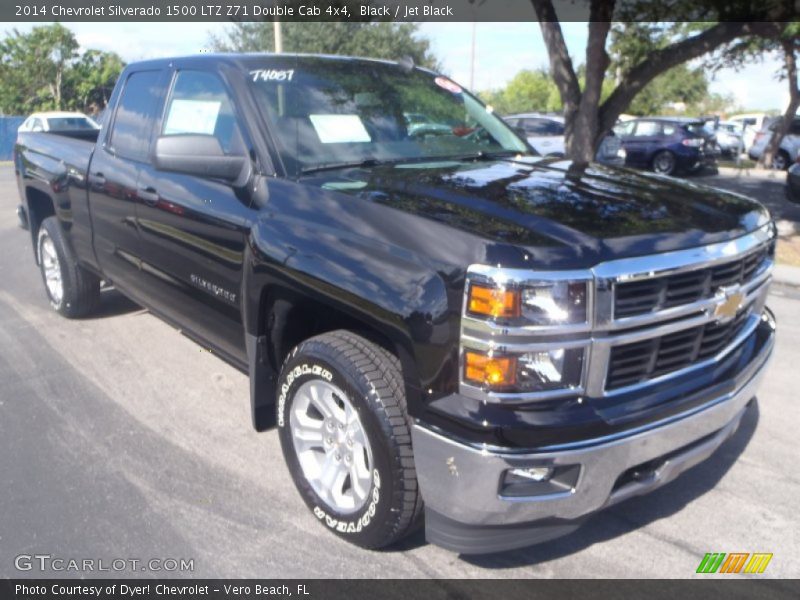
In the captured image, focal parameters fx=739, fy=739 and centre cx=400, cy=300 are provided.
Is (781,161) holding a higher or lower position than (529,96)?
lower

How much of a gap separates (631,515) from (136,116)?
366 centimetres

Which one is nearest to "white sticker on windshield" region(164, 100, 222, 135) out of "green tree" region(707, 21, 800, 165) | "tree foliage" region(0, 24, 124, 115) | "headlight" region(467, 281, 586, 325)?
"headlight" region(467, 281, 586, 325)

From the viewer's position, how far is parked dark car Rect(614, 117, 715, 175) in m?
19.0

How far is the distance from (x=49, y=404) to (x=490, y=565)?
2936 mm

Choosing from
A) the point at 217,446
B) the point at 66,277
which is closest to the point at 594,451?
the point at 217,446

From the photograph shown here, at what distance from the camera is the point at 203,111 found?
392cm

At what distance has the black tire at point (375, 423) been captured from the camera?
266cm

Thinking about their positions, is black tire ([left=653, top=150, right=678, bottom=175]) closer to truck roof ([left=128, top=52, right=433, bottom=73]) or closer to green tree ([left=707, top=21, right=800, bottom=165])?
green tree ([left=707, top=21, right=800, bottom=165])

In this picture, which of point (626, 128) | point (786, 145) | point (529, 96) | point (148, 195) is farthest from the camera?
point (529, 96)

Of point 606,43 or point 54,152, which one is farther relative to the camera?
point 606,43

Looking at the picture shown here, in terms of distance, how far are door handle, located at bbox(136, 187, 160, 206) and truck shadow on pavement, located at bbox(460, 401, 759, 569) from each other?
100 inches

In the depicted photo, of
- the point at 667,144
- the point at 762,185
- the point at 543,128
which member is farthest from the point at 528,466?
the point at 667,144

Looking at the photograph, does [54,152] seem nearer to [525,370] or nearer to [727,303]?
[525,370]

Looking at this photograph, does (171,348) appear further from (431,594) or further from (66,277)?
(431,594)
